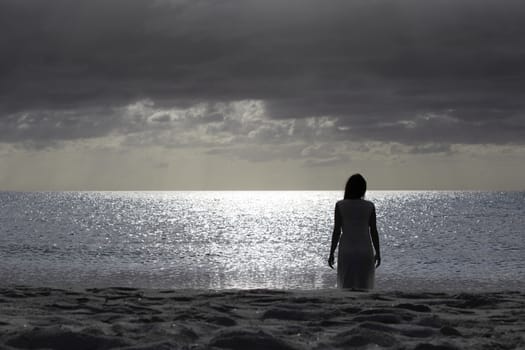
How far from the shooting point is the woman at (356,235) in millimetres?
10852

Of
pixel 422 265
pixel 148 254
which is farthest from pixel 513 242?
pixel 148 254

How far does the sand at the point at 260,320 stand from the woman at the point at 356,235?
98cm

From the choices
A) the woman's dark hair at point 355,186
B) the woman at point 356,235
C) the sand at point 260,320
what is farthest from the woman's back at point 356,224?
the sand at point 260,320

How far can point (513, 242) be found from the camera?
52469mm

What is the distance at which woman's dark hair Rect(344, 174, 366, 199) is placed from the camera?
10773 millimetres

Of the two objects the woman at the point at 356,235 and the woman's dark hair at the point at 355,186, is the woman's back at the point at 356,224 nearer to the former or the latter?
the woman at the point at 356,235

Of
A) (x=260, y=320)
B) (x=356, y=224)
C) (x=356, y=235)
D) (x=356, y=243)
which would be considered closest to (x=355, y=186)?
(x=356, y=224)

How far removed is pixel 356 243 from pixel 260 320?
3953 mm

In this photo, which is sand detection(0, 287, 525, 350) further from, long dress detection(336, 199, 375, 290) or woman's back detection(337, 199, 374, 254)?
woman's back detection(337, 199, 374, 254)

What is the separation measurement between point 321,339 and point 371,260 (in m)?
4.98

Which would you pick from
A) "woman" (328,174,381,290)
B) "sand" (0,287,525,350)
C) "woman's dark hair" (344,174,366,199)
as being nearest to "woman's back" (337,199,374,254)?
"woman" (328,174,381,290)

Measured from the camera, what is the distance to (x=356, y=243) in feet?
36.0

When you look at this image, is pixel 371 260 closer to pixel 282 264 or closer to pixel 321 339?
pixel 321 339

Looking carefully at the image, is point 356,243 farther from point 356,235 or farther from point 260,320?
point 260,320
